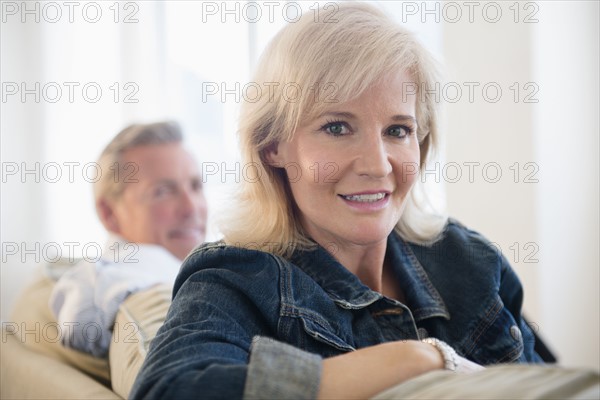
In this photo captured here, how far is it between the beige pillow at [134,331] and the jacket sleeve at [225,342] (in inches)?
9.6

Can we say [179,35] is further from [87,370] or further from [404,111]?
[404,111]

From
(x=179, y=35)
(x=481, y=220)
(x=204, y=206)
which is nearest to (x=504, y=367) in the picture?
(x=204, y=206)

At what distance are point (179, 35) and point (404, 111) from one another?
8.88 feet

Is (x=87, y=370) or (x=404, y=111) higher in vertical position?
(x=404, y=111)

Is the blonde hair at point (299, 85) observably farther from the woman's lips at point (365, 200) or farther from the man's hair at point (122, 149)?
the man's hair at point (122, 149)

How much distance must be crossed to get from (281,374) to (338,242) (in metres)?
0.44

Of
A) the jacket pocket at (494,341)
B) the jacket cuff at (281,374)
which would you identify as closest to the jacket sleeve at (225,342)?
the jacket cuff at (281,374)

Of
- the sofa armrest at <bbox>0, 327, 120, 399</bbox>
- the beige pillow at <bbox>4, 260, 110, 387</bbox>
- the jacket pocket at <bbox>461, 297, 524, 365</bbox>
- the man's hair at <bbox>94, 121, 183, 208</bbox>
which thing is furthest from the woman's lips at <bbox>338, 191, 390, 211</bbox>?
the man's hair at <bbox>94, 121, 183, 208</bbox>

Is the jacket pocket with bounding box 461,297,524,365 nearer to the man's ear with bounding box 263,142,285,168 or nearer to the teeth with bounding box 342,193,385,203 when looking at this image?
the teeth with bounding box 342,193,385,203

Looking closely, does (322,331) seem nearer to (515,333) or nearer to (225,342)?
(225,342)

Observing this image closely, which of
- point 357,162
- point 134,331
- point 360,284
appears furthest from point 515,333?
point 134,331

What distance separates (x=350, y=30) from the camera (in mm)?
1122

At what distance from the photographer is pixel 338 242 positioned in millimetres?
1189

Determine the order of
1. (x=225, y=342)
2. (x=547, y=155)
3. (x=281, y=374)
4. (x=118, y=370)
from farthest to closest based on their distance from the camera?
(x=547, y=155) < (x=118, y=370) < (x=225, y=342) < (x=281, y=374)
